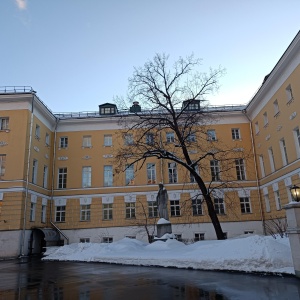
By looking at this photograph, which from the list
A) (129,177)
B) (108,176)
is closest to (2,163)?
(108,176)

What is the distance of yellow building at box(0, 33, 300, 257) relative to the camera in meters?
24.3

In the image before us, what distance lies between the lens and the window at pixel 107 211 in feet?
98.2

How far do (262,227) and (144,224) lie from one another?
11.0 metres

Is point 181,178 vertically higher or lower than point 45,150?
lower

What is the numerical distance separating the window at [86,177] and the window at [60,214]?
303 cm

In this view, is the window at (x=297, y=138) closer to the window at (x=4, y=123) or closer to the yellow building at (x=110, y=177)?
the yellow building at (x=110, y=177)

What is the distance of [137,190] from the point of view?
99.7 feet

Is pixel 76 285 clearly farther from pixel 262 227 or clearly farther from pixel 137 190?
pixel 262 227

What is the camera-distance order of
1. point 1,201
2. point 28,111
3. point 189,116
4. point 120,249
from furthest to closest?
1. point 28,111
2. point 1,201
3. point 189,116
4. point 120,249

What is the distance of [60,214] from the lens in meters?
30.2

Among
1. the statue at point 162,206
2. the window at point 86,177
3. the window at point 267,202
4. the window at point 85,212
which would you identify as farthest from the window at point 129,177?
the window at point 267,202

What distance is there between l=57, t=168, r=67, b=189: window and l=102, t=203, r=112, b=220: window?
453cm

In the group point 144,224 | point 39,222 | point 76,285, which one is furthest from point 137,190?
point 76,285

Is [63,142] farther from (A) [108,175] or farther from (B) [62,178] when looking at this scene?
(A) [108,175]
